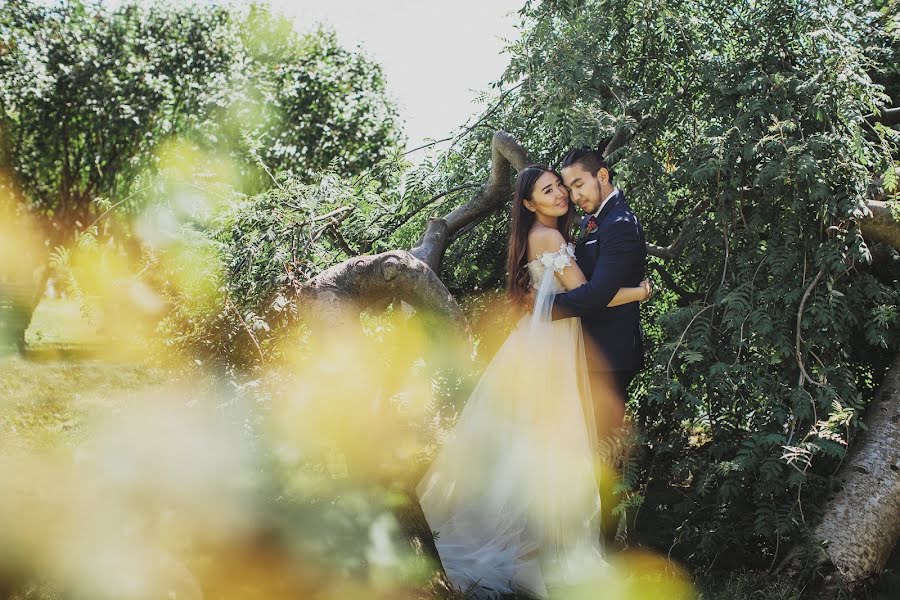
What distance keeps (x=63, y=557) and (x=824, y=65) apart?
17.2ft

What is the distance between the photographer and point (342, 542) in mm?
4574

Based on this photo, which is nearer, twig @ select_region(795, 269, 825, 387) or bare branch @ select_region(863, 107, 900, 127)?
twig @ select_region(795, 269, 825, 387)

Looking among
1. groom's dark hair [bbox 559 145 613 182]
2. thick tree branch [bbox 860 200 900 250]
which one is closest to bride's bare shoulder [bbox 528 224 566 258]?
groom's dark hair [bbox 559 145 613 182]

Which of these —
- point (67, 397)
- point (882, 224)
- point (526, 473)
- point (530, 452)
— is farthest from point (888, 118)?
point (67, 397)

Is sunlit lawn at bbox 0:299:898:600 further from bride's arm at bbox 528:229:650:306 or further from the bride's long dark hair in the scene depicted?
the bride's long dark hair

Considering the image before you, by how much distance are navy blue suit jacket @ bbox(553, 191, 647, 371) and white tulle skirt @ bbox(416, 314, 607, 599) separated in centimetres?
13

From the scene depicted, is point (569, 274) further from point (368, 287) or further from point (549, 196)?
point (368, 287)

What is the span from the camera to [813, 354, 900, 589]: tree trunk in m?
4.82

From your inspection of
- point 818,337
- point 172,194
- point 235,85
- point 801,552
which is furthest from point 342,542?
point 235,85

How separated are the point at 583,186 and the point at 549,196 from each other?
0.72ft

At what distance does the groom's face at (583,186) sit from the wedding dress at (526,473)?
31cm

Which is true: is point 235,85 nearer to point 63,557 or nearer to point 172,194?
point 172,194

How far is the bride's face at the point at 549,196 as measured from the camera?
515 cm

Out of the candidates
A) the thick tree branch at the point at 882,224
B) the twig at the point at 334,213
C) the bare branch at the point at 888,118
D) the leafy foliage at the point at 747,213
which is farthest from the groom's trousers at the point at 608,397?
the bare branch at the point at 888,118
